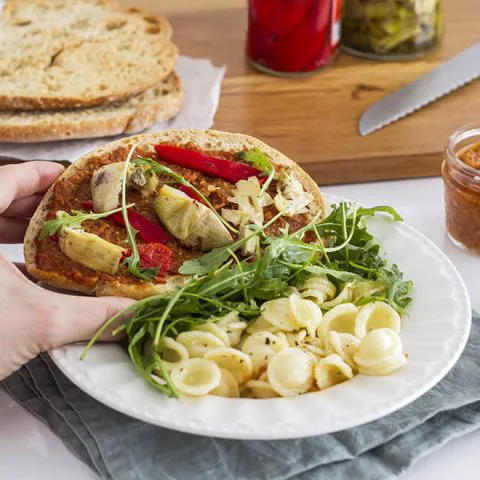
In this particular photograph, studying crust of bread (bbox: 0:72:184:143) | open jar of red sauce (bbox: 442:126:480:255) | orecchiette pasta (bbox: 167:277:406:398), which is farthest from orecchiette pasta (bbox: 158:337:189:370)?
crust of bread (bbox: 0:72:184:143)

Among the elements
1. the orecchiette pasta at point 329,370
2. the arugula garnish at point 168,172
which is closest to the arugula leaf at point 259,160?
the arugula garnish at point 168,172

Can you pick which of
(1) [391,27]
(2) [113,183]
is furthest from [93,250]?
(1) [391,27]

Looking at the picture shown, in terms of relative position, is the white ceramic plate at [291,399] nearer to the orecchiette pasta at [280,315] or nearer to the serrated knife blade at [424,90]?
the orecchiette pasta at [280,315]

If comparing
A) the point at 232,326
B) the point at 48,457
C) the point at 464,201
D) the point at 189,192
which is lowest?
the point at 48,457

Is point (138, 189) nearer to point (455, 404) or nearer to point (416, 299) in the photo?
point (416, 299)

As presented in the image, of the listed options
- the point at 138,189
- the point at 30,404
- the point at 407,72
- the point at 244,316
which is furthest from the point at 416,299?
the point at 407,72

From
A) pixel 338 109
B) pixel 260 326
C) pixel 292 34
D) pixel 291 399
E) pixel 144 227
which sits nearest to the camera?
pixel 291 399

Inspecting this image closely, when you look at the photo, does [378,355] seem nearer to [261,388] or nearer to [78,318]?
[261,388]
